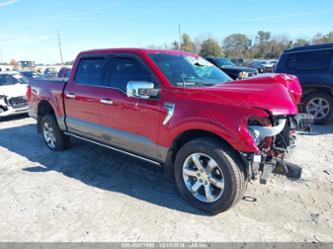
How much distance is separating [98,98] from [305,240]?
10.7 ft

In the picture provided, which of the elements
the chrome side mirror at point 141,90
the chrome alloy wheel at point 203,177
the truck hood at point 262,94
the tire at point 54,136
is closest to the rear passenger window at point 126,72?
the chrome side mirror at point 141,90

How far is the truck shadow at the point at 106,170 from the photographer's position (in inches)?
142

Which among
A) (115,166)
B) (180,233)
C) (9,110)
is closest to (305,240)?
(180,233)

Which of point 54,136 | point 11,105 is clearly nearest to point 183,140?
point 54,136

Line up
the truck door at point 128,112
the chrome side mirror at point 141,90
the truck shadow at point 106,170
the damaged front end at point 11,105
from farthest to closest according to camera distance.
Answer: the damaged front end at point 11,105, the truck shadow at point 106,170, the truck door at point 128,112, the chrome side mirror at point 141,90

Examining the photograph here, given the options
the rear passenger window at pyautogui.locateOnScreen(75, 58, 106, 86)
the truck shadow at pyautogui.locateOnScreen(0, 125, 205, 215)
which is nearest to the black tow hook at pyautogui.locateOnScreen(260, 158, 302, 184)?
the truck shadow at pyautogui.locateOnScreen(0, 125, 205, 215)

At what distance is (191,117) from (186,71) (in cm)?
102

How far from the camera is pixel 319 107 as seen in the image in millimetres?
6836

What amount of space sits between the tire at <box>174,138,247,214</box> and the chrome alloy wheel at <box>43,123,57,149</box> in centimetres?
320

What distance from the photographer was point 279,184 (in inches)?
149

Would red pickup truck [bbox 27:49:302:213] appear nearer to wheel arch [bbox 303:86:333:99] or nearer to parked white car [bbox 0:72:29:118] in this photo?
wheel arch [bbox 303:86:333:99]

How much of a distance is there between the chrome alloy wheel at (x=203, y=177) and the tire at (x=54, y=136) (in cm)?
310

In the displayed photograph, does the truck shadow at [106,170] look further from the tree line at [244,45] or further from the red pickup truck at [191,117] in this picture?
the tree line at [244,45]

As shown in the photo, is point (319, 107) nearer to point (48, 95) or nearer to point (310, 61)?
point (310, 61)
